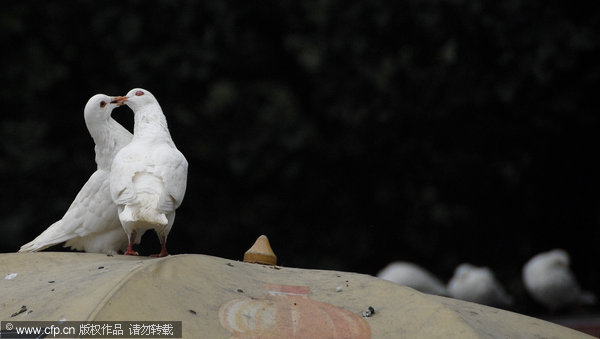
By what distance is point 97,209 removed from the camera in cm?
322

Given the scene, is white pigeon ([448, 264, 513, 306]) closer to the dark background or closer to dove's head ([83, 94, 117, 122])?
the dark background

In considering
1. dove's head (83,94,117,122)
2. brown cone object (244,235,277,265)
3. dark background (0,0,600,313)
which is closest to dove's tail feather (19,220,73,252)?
dove's head (83,94,117,122)

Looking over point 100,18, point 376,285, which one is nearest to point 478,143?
point 100,18

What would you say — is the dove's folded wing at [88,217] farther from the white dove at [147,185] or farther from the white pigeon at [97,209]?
the white dove at [147,185]

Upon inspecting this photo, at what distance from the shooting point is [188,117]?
723 cm

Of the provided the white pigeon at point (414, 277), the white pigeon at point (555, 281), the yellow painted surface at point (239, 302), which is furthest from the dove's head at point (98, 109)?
the white pigeon at point (555, 281)

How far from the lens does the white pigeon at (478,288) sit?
668 cm

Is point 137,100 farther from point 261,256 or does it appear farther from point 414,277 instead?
point 414,277

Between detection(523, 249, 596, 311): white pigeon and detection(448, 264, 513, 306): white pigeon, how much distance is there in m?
0.26

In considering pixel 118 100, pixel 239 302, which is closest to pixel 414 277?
pixel 118 100

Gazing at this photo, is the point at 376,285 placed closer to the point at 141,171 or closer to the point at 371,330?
the point at 371,330

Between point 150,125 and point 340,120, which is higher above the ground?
point 340,120

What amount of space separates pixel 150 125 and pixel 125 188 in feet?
1.35

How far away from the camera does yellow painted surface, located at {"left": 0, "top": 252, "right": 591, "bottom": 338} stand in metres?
1.96
